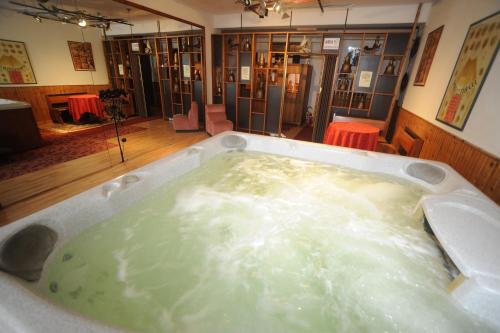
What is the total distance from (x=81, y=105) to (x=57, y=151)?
1771 millimetres

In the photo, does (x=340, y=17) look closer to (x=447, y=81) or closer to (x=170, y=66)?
(x=447, y=81)

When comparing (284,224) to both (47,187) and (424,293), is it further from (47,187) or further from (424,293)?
(47,187)

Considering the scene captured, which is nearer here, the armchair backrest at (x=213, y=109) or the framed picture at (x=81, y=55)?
the armchair backrest at (x=213, y=109)

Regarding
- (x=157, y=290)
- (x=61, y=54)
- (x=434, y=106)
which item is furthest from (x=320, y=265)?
(x=61, y=54)

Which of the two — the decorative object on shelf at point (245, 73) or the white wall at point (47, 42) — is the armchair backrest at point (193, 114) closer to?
the decorative object on shelf at point (245, 73)

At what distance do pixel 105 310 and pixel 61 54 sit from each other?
5458 mm

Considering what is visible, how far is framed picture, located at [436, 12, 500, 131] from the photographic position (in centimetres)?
154

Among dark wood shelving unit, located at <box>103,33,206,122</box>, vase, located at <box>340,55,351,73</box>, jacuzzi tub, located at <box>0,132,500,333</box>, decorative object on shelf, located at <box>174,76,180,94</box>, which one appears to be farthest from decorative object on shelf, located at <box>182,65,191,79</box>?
jacuzzi tub, located at <box>0,132,500,333</box>

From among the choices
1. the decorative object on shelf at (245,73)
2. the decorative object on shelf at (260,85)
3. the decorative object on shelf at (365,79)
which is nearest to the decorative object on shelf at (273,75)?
the decorative object on shelf at (260,85)

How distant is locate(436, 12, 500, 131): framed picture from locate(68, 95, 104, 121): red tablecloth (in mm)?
5830

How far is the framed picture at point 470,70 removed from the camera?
5.06 ft

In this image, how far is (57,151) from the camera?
313cm

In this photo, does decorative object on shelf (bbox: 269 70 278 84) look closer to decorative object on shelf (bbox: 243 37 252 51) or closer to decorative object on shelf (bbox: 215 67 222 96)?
decorative object on shelf (bbox: 243 37 252 51)

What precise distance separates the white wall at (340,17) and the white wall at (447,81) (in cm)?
32
